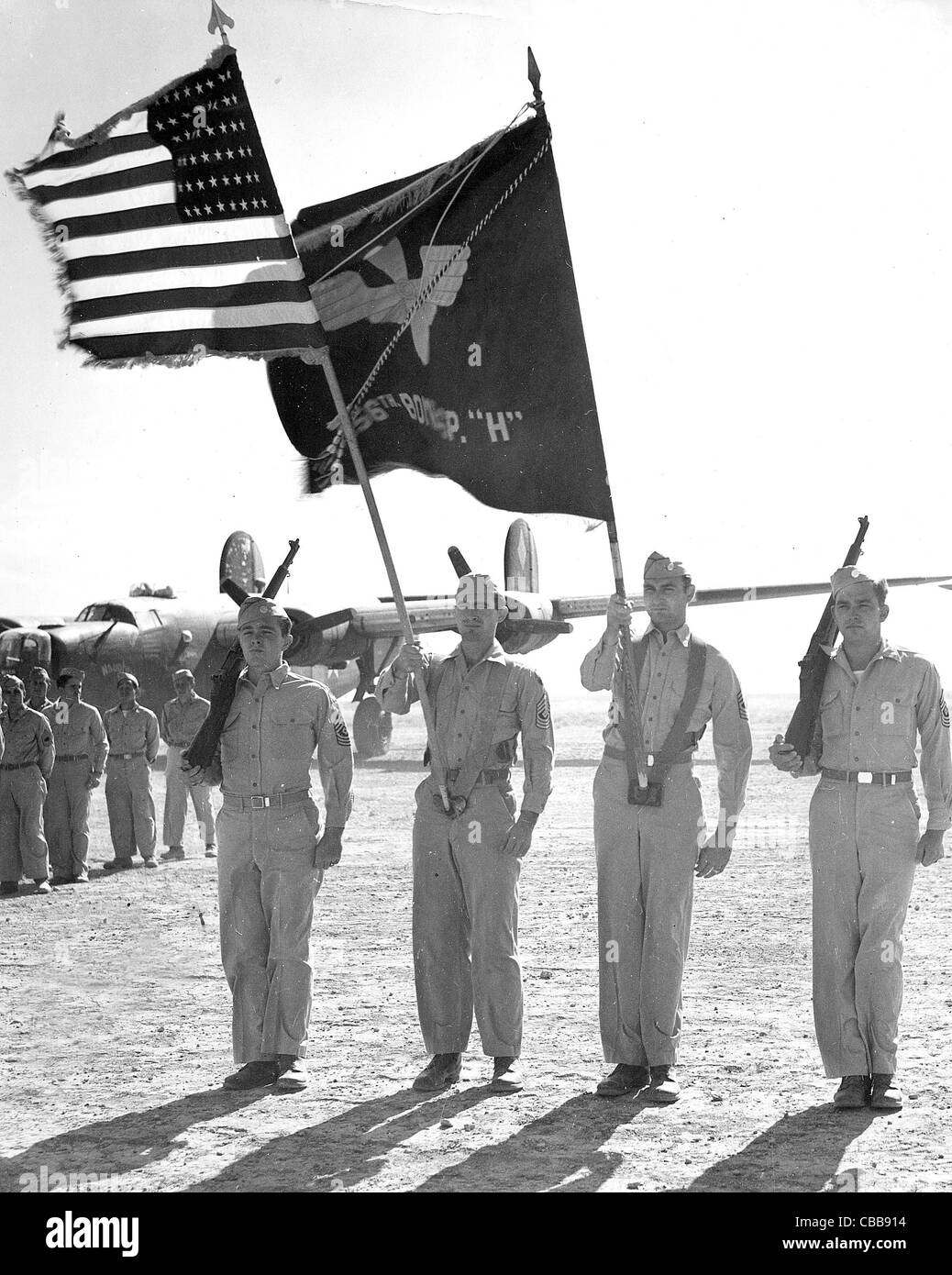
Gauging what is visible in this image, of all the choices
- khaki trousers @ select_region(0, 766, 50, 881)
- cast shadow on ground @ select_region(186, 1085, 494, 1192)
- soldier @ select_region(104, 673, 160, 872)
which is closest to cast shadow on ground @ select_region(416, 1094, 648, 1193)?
cast shadow on ground @ select_region(186, 1085, 494, 1192)

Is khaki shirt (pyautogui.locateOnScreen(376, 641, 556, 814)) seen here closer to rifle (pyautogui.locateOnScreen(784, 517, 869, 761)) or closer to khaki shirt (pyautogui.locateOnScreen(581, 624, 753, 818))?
khaki shirt (pyautogui.locateOnScreen(581, 624, 753, 818))

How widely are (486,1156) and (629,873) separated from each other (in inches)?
57.7

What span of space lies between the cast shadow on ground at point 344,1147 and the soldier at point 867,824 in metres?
1.61

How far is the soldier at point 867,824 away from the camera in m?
5.80

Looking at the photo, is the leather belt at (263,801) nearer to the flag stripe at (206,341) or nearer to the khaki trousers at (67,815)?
the flag stripe at (206,341)

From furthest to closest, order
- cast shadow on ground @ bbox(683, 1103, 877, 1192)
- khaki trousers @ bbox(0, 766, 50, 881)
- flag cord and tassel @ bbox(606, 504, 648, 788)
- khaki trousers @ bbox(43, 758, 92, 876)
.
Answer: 1. khaki trousers @ bbox(43, 758, 92, 876)
2. khaki trousers @ bbox(0, 766, 50, 881)
3. flag cord and tassel @ bbox(606, 504, 648, 788)
4. cast shadow on ground @ bbox(683, 1103, 877, 1192)

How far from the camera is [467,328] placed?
21.2 ft

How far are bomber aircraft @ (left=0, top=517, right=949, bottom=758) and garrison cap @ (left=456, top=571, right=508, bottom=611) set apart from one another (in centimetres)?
1172

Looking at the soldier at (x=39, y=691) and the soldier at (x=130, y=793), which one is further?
the soldier at (x=130, y=793)

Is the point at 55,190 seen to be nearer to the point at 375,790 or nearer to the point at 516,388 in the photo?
the point at 516,388

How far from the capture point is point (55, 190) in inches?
255

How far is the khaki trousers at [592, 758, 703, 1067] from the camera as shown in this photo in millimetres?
5992

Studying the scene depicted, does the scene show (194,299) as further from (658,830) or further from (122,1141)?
(122,1141)

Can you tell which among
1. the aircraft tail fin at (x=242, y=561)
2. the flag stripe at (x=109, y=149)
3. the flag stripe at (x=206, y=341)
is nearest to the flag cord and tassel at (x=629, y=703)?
the flag stripe at (x=206, y=341)
